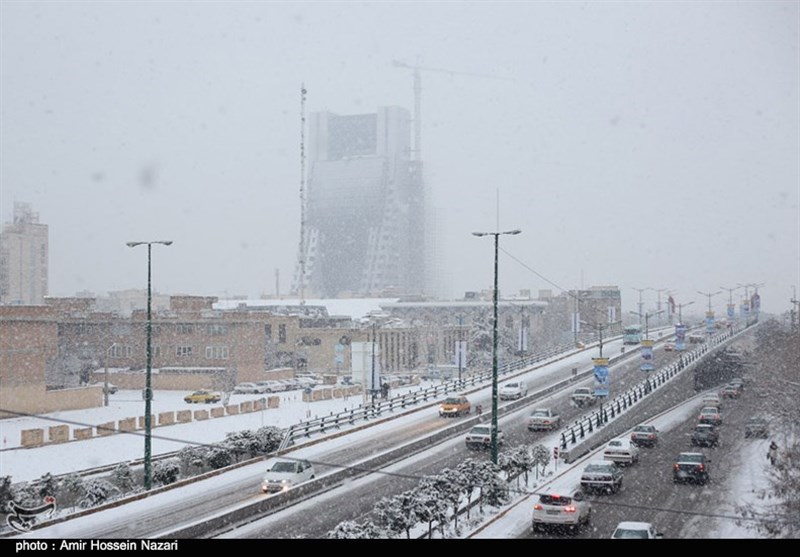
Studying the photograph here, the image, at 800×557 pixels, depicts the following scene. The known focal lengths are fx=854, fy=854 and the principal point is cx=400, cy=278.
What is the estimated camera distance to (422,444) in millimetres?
37000

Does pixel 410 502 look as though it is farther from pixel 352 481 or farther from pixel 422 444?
pixel 422 444

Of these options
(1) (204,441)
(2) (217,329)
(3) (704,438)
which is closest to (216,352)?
(2) (217,329)

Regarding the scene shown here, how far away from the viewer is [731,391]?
56906 millimetres

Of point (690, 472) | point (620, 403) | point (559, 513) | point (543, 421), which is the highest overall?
point (559, 513)

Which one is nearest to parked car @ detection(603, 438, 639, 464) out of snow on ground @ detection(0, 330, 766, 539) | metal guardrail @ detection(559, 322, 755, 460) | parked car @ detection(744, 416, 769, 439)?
snow on ground @ detection(0, 330, 766, 539)

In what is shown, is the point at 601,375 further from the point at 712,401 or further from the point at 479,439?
the point at 712,401

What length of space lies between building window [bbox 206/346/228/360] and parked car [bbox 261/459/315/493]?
163 ft

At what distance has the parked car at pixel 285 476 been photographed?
2583 cm

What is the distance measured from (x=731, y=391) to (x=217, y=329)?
4319 centimetres

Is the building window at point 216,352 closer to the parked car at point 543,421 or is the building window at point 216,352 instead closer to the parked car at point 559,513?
the parked car at point 543,421

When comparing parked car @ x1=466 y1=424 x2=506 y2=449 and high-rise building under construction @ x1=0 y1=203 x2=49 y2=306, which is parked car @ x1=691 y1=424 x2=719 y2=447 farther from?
high-rise building under construction @ x1=0 y1=203 x2=49 y2=306

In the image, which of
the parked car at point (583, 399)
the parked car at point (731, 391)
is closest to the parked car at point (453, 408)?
the parked car at point (583, 399)

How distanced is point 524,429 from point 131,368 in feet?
156

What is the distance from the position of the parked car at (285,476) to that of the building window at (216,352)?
4960 centimetres
